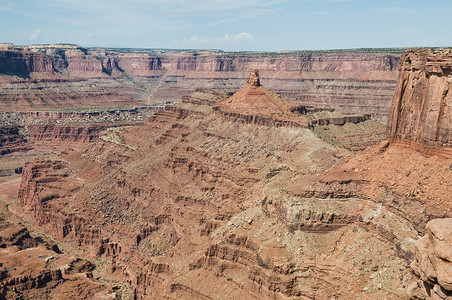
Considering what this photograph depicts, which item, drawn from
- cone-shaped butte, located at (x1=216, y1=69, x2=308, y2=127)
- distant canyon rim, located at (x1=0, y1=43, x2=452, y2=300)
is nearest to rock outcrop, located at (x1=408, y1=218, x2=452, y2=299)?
distant canyon rim, located at (x1=0, y1=43, x2=452, y2=300)

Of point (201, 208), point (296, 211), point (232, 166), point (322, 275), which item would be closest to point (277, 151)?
point (232, 166)

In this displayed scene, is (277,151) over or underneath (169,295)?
over

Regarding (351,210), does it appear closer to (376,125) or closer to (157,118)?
(376,125)

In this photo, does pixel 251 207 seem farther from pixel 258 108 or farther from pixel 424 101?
pixel 258 108

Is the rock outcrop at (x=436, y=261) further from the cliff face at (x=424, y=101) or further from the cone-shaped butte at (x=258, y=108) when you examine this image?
the cone-shaped butte at (x=258, y=108)

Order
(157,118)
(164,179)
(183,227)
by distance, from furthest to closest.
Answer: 1. (157,118)
2. (164,179)
3. (183,227)

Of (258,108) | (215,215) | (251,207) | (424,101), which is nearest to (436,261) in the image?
(424,101)
